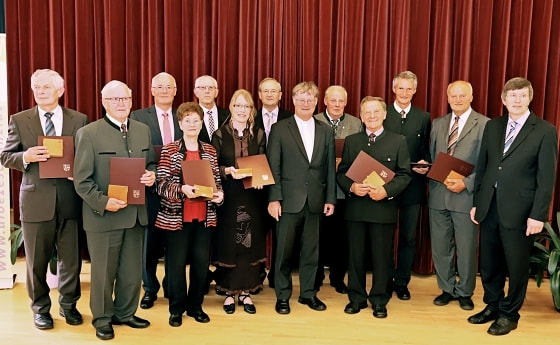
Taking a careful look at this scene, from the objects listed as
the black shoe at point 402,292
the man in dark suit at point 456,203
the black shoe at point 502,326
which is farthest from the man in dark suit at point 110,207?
the black shoe at point 502,326

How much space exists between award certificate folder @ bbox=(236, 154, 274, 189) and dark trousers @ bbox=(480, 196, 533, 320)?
1449 millimetres

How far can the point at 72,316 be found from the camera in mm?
3379

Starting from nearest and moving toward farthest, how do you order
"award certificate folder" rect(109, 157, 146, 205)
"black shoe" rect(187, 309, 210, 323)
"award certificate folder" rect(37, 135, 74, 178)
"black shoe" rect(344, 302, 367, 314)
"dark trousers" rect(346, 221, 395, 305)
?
"award certificate folder" rect(109, 157, 146, 205) → "award certificate folder" rect(37, 135, 74, 178) → "black shoe" rect(187, 309, 210, 323) → "dark trousers" rect(346, 221, 395, 305) → "black shoe" rect(344, 302, 367, 314)

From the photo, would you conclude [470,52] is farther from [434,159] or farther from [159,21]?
[159,21]

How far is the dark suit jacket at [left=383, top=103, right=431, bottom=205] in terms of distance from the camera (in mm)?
3912

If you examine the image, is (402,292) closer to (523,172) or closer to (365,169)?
(365,169)

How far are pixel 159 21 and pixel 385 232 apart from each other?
2.77 metres

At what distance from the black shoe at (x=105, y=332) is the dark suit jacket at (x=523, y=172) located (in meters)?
2.45

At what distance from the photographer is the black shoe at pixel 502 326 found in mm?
3326

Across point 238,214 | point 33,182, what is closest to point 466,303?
point 238,214

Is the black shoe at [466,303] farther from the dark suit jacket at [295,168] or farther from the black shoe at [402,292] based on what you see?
the dark suit jacket at [295,168]

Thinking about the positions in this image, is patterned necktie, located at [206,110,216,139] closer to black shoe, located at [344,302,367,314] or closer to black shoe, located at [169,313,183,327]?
black shoe, located at [169,313,183,327]

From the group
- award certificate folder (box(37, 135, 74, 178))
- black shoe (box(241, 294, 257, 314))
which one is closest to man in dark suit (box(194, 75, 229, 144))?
award certificate folder (box(37, 135, 74, 178))

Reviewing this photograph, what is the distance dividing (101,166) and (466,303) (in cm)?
270
